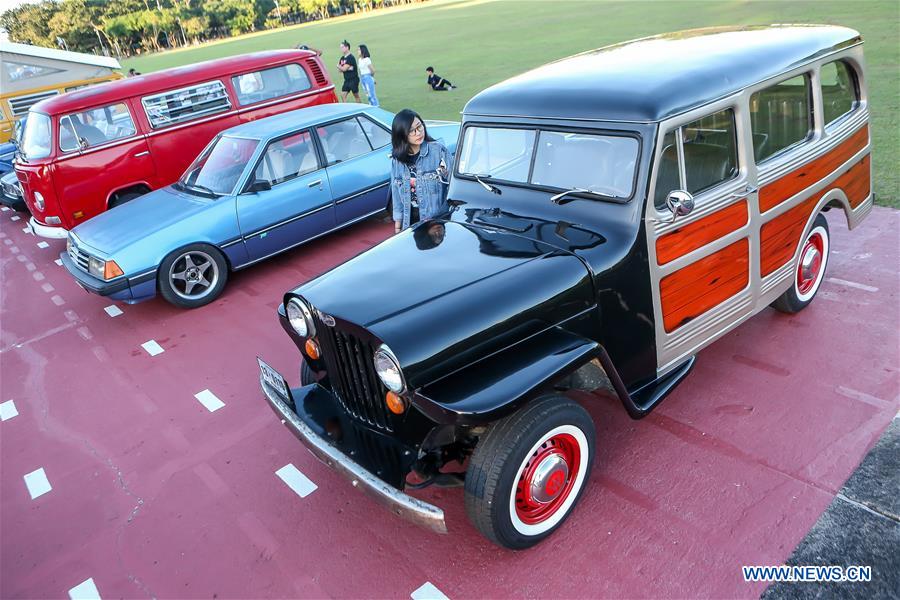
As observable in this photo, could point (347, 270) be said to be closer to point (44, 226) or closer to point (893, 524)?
point (893, 524)

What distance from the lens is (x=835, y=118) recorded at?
4.35m

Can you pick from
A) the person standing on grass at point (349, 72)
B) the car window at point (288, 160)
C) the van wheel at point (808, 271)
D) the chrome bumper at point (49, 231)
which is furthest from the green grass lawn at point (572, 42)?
the chrome bumper at point (49, 231)

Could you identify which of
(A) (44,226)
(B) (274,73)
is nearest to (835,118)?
(B) (274,73)

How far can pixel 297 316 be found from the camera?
10.9 ft

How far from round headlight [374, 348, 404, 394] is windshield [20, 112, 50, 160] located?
7475 millimetres

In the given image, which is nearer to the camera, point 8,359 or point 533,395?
point 533,395

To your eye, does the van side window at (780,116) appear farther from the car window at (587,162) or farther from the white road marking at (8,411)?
the white road marking at (8,411)

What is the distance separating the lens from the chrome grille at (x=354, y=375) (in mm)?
2949

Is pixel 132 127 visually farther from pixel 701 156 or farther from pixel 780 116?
pixel 780 116

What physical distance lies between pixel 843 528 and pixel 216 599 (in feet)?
10.3

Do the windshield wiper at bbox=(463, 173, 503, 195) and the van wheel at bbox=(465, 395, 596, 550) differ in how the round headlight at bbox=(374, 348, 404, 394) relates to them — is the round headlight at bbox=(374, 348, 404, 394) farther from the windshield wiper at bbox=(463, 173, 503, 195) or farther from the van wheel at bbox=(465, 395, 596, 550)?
the windshield wiper at bbox=(463, 173, 503, 195)

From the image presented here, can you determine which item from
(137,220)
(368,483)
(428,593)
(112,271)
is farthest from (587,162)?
(137,220)

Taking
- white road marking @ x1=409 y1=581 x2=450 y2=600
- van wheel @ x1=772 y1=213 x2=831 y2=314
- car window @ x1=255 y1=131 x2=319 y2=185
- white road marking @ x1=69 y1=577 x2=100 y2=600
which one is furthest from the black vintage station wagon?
car window @ x1=255 y1=131 x2=319 y2=185

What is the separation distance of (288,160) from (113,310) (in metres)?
2.53
